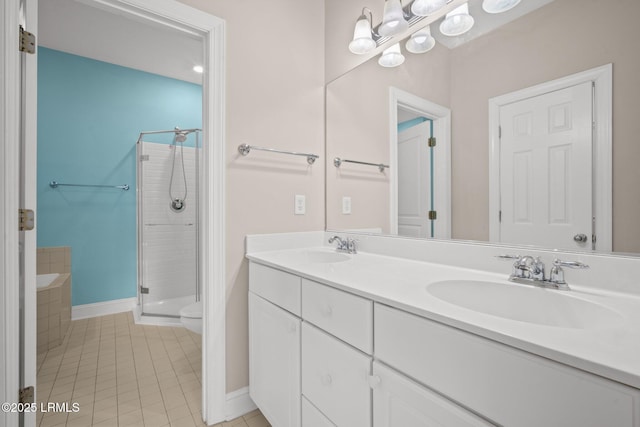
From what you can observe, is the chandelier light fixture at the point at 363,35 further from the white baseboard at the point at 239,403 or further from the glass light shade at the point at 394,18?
the white baseboard at the point at 239,403

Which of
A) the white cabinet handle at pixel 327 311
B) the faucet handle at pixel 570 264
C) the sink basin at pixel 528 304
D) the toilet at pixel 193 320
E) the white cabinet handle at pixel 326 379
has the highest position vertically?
the faucet handle at pixel 570 264

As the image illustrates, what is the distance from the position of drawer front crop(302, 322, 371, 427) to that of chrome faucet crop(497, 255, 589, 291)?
1.85 feet

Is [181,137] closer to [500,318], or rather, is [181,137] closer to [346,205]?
[346,205]

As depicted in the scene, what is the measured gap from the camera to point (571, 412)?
18.6 inches

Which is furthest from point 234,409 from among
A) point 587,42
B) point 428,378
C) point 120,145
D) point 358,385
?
point 120,145

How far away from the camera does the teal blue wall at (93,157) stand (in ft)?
8.71

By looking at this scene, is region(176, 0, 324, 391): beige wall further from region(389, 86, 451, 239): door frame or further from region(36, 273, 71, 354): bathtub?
region(36, 273, 71, 354): bathtub

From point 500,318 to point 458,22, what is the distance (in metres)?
1.20

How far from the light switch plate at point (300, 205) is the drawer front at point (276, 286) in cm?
44

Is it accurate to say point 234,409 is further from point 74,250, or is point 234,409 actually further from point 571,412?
point 74,250

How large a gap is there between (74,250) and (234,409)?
2380 millimetres

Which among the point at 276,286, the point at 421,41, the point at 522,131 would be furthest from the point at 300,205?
the point at 522,131

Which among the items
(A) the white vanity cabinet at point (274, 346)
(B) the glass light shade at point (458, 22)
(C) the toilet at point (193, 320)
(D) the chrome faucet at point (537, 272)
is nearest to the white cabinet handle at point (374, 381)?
(A) the white vanity cabinet at point (274, 346)

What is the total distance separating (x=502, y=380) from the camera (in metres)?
0.55
